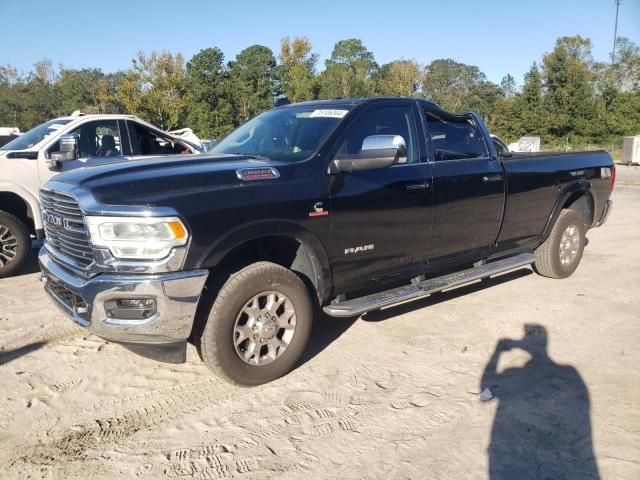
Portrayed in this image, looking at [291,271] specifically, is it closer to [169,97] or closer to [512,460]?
[512,460]

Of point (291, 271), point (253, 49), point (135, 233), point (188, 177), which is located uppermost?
point (253, 49)

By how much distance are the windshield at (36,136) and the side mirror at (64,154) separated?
0.44 metres

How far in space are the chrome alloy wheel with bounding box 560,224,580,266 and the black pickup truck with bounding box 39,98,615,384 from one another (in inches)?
49.9

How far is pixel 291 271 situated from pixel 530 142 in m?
28.7

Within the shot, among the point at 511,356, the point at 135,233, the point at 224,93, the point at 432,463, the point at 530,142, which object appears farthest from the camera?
the point at 224,93

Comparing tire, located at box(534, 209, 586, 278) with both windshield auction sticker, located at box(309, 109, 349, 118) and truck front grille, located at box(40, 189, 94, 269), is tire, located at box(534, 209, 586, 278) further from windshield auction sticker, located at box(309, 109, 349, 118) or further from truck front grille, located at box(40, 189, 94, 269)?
truck front grille, located at box(40, 189, 94, 269)

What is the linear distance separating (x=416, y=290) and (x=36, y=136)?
5752mm

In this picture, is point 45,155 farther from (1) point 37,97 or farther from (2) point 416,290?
(1) point 37,97

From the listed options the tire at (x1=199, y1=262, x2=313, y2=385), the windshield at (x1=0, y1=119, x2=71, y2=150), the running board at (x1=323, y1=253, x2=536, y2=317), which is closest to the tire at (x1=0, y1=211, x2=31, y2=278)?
the windshield at (x1=0, y1=119, x2=71, y2=150)

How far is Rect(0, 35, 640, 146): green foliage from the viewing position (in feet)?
142

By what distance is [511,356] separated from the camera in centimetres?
414

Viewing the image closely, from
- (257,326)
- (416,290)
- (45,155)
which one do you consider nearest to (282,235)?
(257,326)

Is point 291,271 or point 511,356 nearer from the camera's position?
point 291,271

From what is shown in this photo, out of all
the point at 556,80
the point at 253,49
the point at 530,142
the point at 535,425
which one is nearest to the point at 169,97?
the point at 253,49
